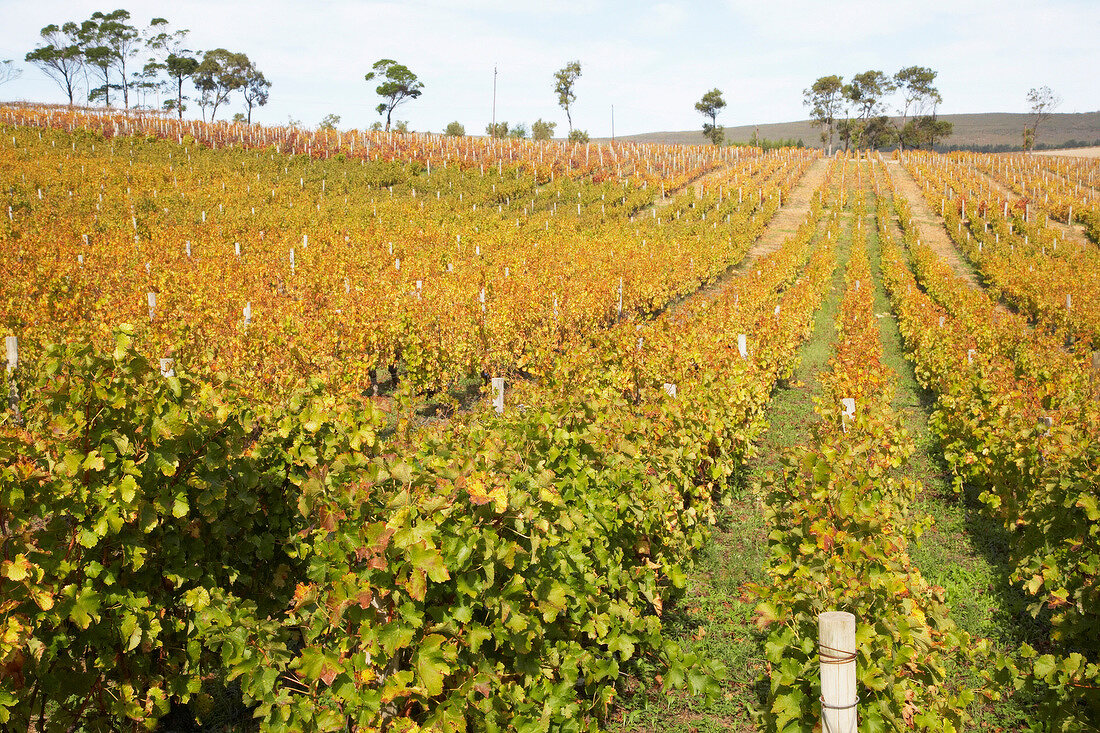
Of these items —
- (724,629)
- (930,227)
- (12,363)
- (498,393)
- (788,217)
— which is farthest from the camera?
→ (788,217)

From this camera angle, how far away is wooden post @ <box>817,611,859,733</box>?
2.52 meters

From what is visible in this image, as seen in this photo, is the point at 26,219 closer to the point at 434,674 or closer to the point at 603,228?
the point at 603,228

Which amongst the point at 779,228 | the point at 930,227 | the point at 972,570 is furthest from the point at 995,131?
the point at 972,570

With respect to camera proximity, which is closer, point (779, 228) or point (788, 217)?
point (779, 228)

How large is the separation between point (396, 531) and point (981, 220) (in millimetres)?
35315

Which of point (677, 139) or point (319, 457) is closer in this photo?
point (319, 457)

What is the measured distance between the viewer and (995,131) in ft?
369

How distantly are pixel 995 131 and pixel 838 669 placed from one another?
136257mm

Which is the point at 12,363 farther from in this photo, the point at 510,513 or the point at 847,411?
the point at 847,411

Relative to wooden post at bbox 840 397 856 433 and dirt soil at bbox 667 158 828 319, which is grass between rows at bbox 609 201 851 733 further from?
dirt soil at bbox 667 158 828 319

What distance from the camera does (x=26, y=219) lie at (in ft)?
64.1

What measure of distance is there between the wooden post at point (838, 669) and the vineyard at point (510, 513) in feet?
2.01

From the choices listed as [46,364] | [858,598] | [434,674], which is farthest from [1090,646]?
[46,364]

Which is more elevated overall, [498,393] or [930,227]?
[930,227]
